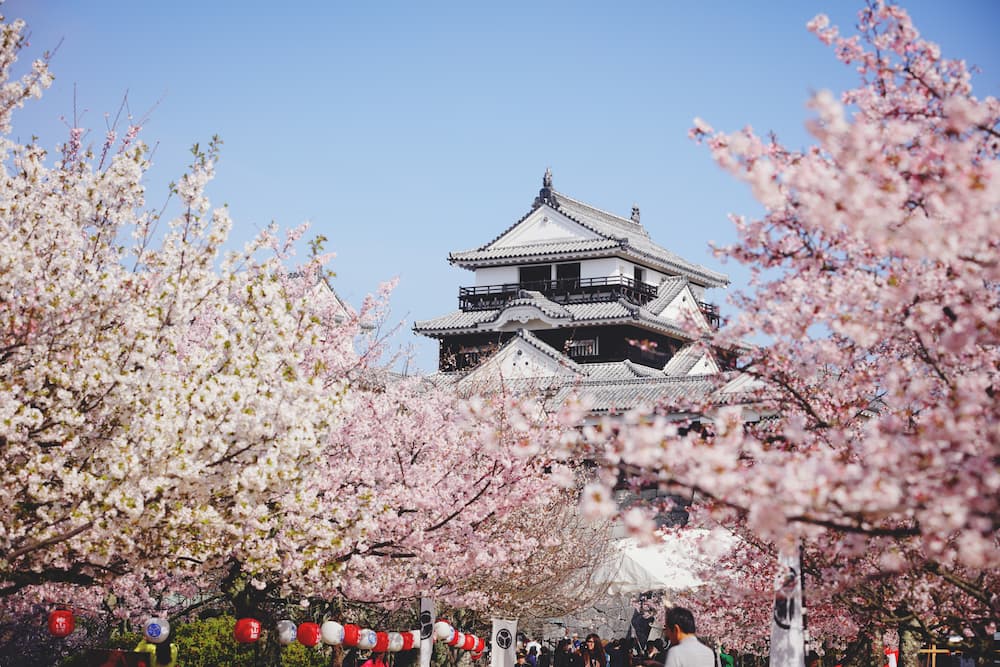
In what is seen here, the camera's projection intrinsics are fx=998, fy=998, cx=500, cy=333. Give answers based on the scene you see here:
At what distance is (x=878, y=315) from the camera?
5199mm

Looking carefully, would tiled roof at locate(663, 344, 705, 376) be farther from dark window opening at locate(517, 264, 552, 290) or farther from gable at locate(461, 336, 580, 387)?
dark window opening at locate(517, 264, 552, 290)

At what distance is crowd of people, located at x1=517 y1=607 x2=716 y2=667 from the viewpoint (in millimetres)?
7422

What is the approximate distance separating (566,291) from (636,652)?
83.0 feet

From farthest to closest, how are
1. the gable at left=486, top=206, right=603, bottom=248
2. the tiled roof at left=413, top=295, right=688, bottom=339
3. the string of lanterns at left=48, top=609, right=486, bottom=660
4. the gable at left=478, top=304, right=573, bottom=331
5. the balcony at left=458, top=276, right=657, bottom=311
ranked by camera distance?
the gable at left=486, top=206, right=603, bottom=248 → the balcony at left=458, top=276, right=657, bottom=311 → the gable at left=478, top=304, right=573, bottom=331 → the tiled roof at left=413, top=295, right=688, bottom=339 → the string of lanterns at left=48, top=609, right=486, bottom=660

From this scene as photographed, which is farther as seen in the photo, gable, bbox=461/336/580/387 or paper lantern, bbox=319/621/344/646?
gable, bbox=461/336/580/387

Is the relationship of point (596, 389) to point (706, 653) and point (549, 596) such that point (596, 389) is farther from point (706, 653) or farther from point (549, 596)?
point (706, 653)

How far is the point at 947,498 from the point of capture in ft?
12.5

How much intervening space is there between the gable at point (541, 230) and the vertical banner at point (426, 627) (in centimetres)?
3573

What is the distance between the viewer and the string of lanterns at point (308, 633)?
11.7 metres

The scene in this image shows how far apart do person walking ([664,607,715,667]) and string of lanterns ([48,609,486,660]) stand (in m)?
6.07

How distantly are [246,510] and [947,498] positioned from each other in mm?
5673

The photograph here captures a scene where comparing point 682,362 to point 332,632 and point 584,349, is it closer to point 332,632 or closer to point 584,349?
point 584,349

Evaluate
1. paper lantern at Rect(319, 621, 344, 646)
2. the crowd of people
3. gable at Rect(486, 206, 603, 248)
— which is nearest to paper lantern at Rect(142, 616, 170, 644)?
paper lantern at Rect(319, 621, 344, 646)

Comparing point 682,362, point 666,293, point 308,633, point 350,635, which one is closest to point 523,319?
point 682,362
